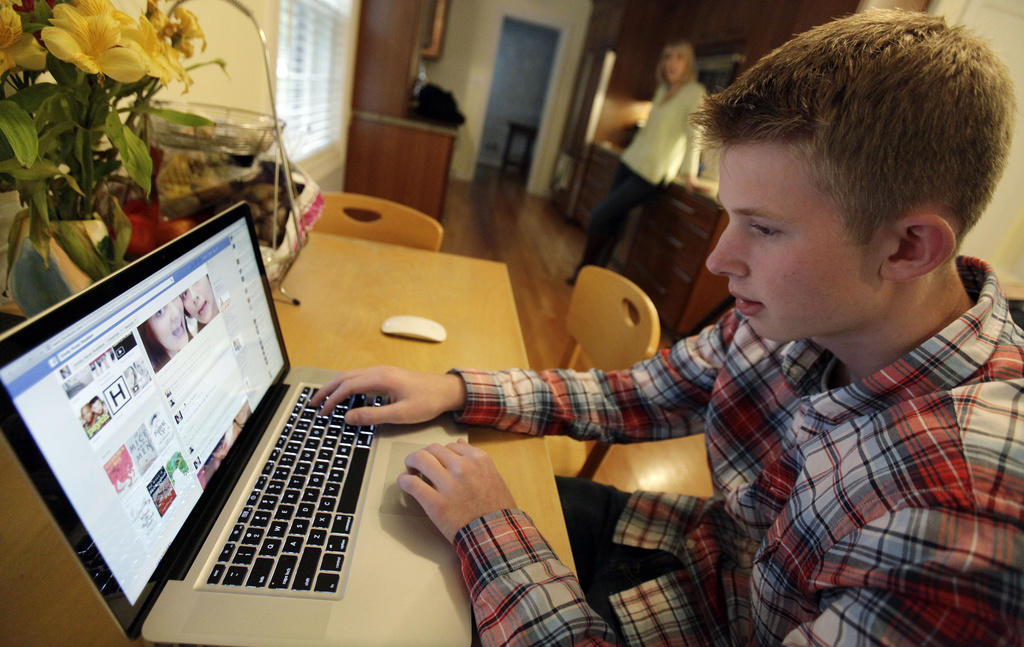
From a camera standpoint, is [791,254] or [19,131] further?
[791,254]

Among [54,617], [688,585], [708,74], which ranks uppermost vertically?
[708,74]

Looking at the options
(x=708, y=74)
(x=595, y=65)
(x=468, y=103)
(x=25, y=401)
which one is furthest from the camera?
(x=468, y=103)

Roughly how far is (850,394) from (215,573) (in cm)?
69

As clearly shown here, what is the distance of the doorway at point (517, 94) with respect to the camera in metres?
7.66

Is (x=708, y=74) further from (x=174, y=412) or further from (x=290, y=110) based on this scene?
(x=174, y=412)

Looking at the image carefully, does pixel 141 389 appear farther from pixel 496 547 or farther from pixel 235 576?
pixel 496 547

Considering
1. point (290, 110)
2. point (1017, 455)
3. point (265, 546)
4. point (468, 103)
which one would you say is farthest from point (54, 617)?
point (468, 103)

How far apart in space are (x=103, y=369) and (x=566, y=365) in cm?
113

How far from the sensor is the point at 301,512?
1.72 feet

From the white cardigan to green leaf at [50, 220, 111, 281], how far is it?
9.05 ft

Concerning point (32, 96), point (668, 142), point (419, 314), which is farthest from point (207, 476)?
point (668, 142)

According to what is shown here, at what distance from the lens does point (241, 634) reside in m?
0.41

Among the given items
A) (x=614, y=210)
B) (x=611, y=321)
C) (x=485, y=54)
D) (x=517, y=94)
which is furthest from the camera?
(x=517, y=94)

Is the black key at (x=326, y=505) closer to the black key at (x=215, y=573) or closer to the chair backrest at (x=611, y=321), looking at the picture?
the black key at (x=215, y=573)
